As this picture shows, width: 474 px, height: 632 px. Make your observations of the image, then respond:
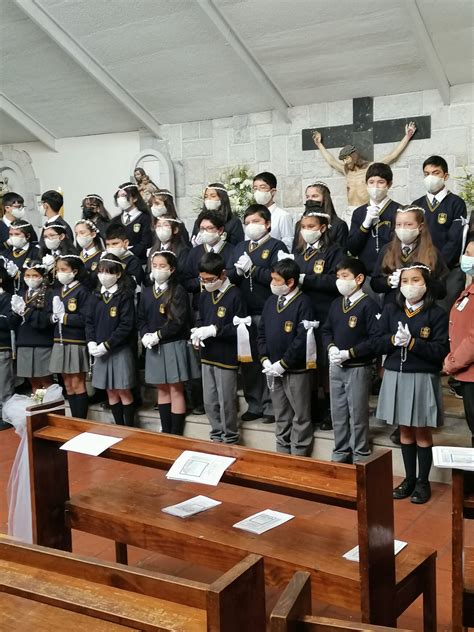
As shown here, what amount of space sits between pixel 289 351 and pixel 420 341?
2.98ft

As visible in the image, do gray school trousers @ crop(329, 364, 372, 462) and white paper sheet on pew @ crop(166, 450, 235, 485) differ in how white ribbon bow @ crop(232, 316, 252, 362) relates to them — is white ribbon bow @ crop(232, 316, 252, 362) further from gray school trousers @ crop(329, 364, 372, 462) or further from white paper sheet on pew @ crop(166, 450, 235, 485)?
white paper sheet on pew @ crop(166, 450, 235, 485)

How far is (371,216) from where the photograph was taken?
5223 mm

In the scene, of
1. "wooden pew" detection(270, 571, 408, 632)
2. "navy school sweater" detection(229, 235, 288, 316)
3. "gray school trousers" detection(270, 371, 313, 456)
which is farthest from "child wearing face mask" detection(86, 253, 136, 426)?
"wooden pew" detection(270, 571, 408, 632)

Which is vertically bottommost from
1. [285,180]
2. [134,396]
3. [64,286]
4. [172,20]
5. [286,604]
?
[134,396]

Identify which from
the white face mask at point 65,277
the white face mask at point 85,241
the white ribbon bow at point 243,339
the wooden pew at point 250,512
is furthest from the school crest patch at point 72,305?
the wooden pew at point 250,512

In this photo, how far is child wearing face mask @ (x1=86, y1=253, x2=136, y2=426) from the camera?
5.63 meters

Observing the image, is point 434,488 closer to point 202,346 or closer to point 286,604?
point 202,346

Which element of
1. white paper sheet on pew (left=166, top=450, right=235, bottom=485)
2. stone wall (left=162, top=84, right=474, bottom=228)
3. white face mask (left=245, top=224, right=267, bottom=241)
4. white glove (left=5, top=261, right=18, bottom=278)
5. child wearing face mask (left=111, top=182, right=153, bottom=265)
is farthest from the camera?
stone wall (left=162, top=84, right=474, bottom=228)

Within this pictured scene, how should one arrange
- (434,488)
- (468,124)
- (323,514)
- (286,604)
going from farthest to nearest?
(468,124)
(434,488)
(323,514)
(286,604)

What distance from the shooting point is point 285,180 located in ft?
27.4

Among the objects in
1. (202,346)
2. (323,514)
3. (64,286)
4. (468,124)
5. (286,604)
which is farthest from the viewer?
(468,124)

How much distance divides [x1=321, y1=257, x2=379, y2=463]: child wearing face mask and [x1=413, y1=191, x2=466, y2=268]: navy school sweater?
0.95 meters

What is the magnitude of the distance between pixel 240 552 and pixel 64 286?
3.92 m

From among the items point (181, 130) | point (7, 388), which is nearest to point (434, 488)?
point (7, 388)
